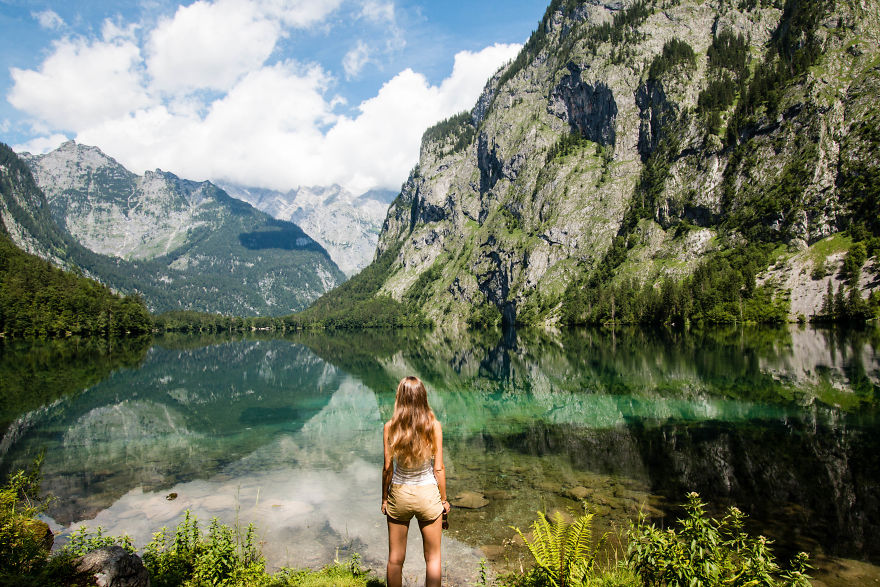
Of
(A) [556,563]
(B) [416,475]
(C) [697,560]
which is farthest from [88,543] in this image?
(C) [697,560]

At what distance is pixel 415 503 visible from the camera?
24.3 ft

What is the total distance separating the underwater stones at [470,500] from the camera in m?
16.7

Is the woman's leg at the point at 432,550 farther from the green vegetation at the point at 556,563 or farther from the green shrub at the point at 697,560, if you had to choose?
the green shrub at the point at 697,560

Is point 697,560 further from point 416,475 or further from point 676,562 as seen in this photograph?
point 416,475

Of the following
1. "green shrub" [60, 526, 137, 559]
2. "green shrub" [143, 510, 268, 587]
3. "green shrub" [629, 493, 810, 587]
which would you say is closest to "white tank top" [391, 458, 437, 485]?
"green shrub" [629, 493, 810, 587]

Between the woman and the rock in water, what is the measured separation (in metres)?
4.74

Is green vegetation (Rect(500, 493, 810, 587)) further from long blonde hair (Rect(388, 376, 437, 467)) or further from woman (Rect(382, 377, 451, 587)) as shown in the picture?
long blonde hair (Rect(388, 376, 437, 467))

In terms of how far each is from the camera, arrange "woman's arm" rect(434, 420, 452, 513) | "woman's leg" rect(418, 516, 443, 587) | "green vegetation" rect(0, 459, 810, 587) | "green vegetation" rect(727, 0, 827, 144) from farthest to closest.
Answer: "green vegetation" rect(727, 0, 827, 144) → "woman's arm" rect(434, 420, 452, 513) → "woman's leg" rect(418, 516, 443, 587) → "green vegetation" rect(0, 459, 810, 587)

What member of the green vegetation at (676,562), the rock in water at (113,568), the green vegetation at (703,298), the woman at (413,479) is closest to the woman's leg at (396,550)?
the woman at (413,479)

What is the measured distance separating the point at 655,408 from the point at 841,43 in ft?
713

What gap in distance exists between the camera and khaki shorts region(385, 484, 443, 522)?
7422mm

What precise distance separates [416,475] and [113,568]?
5.65m

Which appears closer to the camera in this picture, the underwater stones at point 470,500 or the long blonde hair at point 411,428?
the long blonde hair at point 411,428

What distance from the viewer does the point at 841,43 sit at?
167m
